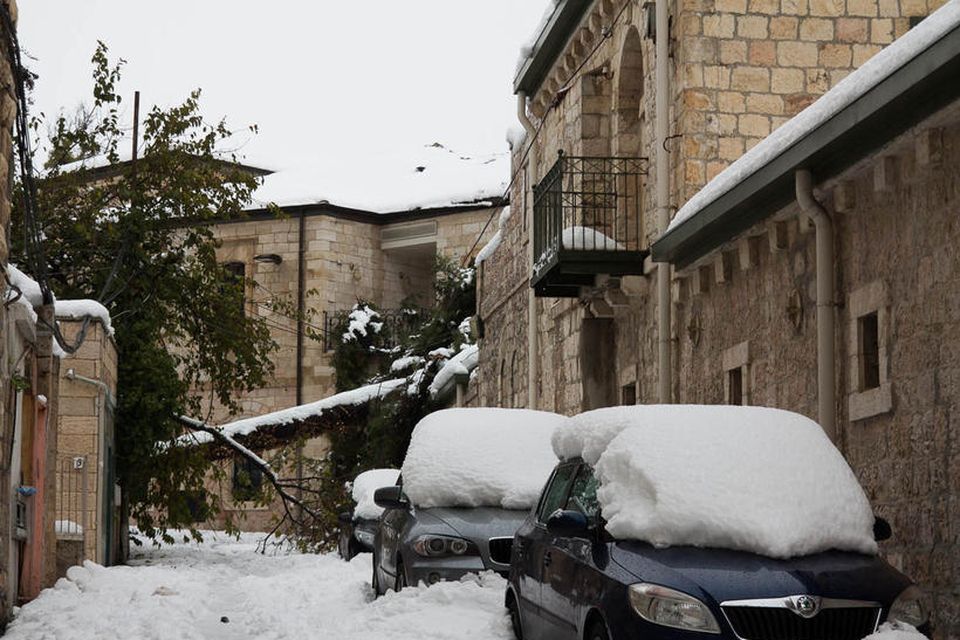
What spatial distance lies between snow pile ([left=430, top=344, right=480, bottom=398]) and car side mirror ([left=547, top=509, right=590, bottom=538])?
2347 cm

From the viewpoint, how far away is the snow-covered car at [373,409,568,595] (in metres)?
12.3

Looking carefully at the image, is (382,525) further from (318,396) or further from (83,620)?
(318,396)

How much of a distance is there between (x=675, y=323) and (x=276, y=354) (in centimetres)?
2993

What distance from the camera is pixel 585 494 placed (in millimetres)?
9219

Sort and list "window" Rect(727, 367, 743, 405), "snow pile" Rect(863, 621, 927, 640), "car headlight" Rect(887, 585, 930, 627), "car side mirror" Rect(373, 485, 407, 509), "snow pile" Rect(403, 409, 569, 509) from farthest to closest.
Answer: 1. "window" Rect(727, 367, 743, 405)
2. "car side mirror" Rect(373, 485, 407, 509)
3. "snow pile" Rect(403, 409, 569, 509)
4. "car headlight" Rect(887, 585, 930, 627)
5. "snow pile" Rect(863, 621, 927, 640)

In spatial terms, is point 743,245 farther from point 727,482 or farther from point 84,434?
point 84,434

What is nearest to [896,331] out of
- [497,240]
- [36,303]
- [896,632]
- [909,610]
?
[909,610]

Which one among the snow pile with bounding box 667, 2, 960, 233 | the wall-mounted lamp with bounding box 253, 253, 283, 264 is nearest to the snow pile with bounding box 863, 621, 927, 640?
the snow pile with bounding box 667, 2, 960, 233

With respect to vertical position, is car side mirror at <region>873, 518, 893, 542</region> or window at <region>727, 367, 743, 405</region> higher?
window at <region>727, 367, 743, 405</region>

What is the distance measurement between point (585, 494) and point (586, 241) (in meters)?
10.5

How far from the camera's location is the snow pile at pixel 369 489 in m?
20.9

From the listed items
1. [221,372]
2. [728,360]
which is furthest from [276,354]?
[728,360]

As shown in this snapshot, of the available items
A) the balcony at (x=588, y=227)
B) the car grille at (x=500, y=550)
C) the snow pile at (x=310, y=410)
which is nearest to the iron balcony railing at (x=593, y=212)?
the balcony at (x=588, y=227)

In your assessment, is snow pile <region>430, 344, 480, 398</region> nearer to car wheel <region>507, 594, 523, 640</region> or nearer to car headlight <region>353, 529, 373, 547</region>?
car headlight <region>353, 529, 373, 547</region>
